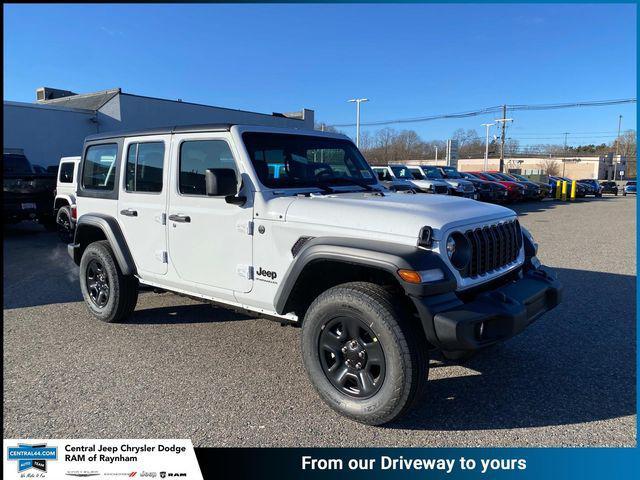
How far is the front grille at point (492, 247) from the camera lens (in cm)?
333

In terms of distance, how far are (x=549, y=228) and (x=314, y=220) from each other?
11512 millimetres

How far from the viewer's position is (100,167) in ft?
17.6

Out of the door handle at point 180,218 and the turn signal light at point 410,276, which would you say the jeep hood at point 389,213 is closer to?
the turn signal light at point 410,276

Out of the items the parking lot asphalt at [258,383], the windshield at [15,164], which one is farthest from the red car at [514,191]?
the windshield at [15,164]

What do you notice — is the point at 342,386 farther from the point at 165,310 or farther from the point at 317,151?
the point at 165,310

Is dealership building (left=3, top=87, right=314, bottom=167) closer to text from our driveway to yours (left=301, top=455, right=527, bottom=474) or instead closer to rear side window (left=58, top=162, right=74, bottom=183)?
rear side window (left=58, top=162, right=74, bottom=183)

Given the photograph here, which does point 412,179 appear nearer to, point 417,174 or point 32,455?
point 417,174

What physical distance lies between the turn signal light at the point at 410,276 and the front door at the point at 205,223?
1335 mm

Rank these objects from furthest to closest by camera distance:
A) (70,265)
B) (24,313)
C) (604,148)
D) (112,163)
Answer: (604,148) → (70,265) → (24,313) → (112,163)

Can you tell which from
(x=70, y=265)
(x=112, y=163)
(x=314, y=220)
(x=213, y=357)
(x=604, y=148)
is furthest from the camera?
(x=604, y=148)

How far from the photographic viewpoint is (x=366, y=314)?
10.1 ft

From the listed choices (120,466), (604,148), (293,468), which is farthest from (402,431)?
(604,148)

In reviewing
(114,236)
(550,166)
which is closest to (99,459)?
(114,236)

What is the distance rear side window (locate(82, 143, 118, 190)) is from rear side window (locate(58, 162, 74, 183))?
6.89 meters
